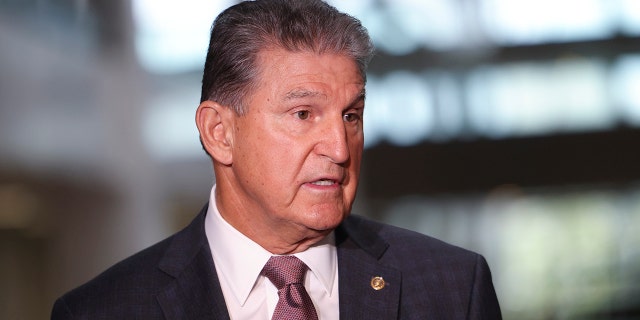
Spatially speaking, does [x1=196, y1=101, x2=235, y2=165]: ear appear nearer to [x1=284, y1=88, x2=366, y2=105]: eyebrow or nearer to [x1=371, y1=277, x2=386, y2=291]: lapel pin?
[x1=284, y1=88, x2=366, y2=105]: eyebrow

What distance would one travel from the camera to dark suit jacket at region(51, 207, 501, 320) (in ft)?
8.79

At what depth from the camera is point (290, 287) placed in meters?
2.68

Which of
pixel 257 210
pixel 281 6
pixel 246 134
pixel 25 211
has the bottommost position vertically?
pixel 25 211

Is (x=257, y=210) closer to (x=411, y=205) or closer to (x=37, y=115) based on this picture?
(x=37, y=115)

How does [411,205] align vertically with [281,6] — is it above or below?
below

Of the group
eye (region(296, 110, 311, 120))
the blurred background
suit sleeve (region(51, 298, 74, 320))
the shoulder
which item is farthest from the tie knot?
the blurred background

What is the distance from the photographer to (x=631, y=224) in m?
6.31

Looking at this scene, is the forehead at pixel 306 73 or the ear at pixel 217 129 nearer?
the forehead at pixel 306 73

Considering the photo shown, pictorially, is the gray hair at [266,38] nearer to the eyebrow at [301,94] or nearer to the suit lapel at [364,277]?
the eyebrow at [301,94]

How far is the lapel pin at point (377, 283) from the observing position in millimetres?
2746

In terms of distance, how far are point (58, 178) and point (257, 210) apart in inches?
125

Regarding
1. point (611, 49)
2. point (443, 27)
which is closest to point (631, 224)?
point (611, 49)

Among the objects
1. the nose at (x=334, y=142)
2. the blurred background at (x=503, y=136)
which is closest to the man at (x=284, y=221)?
the nose at (x=334, y=142)

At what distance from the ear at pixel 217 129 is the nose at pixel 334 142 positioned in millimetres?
263
